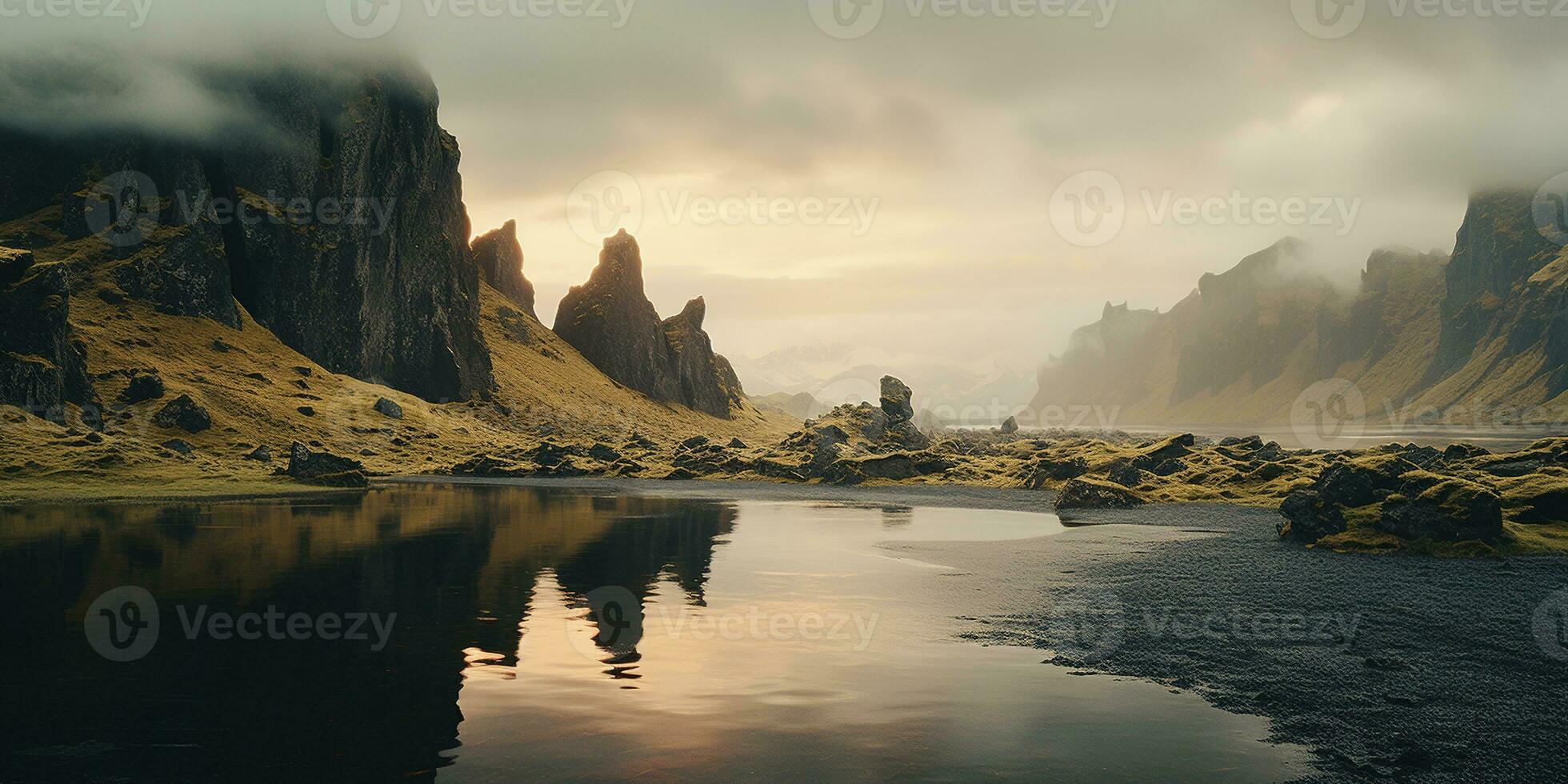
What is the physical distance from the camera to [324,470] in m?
95.2

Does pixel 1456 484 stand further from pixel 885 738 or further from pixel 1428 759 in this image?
pixel 885 738

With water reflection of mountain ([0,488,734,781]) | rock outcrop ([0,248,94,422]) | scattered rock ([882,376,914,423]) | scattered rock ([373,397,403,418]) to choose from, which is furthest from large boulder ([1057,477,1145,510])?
scattered rock ([373,397,403,418])

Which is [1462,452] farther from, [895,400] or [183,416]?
[183,416]

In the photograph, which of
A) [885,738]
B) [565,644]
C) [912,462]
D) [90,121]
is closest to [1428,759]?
[885,738]

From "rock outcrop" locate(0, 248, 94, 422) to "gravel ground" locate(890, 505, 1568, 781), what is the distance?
A: 10526 centimetres

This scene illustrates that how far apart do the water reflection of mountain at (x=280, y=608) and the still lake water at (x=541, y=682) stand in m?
0.09

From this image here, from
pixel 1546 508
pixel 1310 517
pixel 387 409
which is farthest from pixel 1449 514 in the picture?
pixel 387 409

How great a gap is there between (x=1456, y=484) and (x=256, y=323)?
19197 cm

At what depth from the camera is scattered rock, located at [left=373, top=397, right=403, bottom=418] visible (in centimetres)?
16312

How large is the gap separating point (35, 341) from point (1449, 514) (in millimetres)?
131161

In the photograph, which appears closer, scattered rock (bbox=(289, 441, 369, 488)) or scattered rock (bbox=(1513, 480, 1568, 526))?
scattered rock (bbox=(1513, 480, 1568, 526))

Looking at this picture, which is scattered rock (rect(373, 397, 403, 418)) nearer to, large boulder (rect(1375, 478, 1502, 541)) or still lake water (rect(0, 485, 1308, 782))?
still lake water (rect(0, 485, 1308, 782))

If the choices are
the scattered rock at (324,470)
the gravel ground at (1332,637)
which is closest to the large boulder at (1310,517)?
the gravel ground at (1332,637)

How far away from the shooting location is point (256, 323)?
571ft
